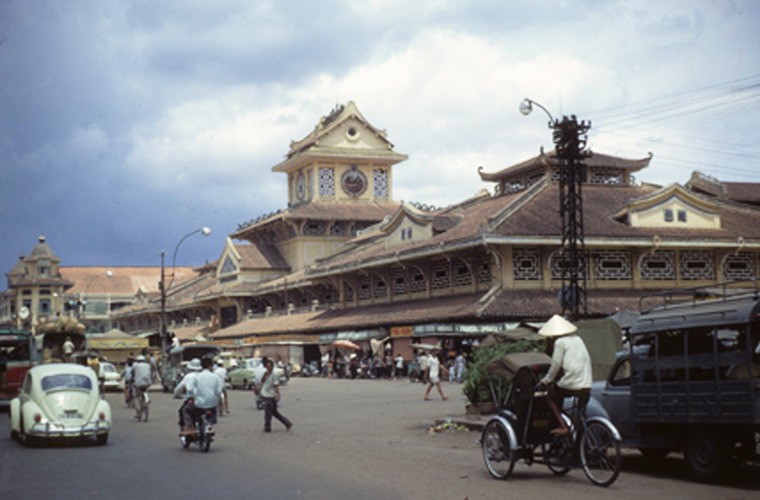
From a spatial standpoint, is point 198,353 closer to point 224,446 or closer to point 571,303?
point 571,303

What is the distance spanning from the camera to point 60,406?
18031mm

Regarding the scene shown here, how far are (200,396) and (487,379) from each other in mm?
6978

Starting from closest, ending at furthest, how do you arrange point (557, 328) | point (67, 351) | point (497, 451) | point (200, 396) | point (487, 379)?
point (557, 328) → point (497, 451) → point (200, 396) → point (487, 379) → point (67, 351)

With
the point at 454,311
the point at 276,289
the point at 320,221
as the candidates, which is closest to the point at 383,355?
the point at 454,311

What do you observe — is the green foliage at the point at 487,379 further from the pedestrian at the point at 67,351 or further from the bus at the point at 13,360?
the pedestrian at the point at 67,351

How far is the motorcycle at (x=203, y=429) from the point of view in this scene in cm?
1695

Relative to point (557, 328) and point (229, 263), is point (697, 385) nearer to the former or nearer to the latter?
point (557, 328)

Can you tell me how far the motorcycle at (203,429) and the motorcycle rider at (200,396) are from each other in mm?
38

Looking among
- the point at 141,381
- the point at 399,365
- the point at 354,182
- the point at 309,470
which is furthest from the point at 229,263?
the point at 309,470

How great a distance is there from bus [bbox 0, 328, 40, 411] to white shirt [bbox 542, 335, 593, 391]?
23.4m

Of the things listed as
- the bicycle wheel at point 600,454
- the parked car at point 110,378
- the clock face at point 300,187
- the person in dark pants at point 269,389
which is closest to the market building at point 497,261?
the clock face at point 300,187

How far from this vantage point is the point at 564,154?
2869 cm

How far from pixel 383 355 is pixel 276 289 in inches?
822

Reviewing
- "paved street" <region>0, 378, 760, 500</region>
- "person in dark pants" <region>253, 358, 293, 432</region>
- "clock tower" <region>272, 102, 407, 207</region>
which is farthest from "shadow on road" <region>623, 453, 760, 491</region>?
"clock tower" <region>272, 102, 407, 207</region>
